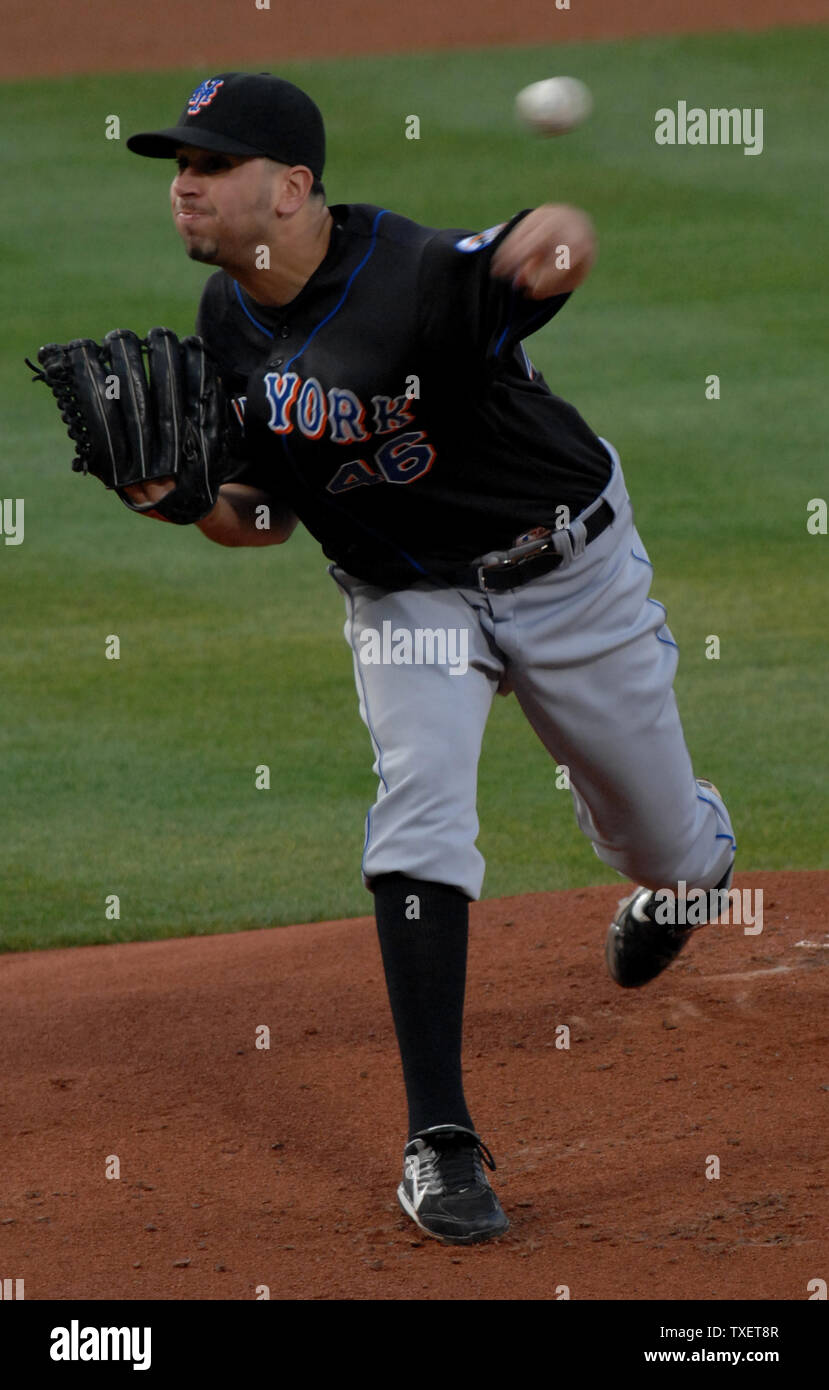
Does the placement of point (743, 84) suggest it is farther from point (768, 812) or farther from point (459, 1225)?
point (459, 1225)

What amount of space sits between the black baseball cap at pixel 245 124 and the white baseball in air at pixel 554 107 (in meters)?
0.53

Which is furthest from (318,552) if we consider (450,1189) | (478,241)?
(450,1189)

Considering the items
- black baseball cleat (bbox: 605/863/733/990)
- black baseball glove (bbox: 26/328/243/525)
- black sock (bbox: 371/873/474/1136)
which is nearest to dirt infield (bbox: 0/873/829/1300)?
black baseball cleat (bbox: 605/863/733/990)

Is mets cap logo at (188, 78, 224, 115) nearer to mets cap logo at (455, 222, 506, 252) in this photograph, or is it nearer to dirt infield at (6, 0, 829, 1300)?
mets cap logo at (455, 222, 506, 252)

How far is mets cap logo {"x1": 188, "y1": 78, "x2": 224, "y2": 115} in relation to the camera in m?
3.45

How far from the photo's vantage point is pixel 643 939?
421 centimetres

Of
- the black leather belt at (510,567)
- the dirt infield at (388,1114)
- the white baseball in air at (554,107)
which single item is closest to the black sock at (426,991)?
the dirt infield at (388,1114)

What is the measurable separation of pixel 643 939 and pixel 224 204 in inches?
72.7

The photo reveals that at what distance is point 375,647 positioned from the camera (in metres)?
3.58

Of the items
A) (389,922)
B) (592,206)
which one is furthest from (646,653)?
(592,206)

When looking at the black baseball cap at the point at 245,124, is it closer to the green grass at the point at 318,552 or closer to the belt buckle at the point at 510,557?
the belt buckle at the point at 510,557

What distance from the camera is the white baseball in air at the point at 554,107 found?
378 cm

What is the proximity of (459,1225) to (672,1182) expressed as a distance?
1.43ft
